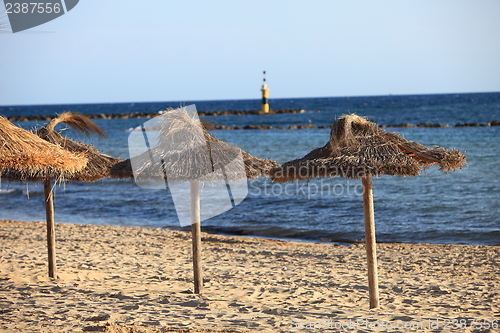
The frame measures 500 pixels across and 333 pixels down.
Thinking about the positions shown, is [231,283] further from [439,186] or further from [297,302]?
[439,186]

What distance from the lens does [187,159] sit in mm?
5160

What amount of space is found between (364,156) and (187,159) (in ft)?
6.05

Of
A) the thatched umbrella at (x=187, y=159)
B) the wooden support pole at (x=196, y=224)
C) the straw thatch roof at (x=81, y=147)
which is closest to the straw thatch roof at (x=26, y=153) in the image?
the thatched umbrella at (x=187, y=159)

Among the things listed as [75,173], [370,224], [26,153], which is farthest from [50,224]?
[370,224]

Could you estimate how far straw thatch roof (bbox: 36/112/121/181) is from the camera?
614cm

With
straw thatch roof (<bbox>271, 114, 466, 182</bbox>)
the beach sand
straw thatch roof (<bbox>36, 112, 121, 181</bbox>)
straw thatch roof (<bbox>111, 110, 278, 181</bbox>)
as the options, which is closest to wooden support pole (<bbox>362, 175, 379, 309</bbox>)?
straw thatch roof (<bbox>271, 114, 466, 182</bbox>)

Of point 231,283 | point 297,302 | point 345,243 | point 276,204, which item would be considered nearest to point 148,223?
point 276,204

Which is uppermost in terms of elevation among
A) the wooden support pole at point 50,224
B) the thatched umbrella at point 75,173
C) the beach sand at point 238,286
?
the thatched umbrella at point 75,173

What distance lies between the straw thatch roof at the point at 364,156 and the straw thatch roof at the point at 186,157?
66cm

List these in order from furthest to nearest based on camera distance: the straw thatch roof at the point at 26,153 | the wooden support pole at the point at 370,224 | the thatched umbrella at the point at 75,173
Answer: the thatched umbrella at the point at 75,173 < the wooden support pole at the point at 370,224 < the straw thatch roof at the point at 26,153

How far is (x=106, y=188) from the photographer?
1762cm

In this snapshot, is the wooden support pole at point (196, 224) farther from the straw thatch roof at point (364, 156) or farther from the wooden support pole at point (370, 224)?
the wooden support pole at point (370, 224)

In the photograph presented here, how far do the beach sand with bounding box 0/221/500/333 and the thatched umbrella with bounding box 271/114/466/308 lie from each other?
83 centimetres

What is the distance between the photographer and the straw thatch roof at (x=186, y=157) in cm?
514
